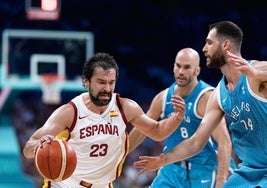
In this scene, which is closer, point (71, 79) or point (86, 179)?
point (86, 179)

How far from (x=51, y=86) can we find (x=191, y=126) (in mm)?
7388

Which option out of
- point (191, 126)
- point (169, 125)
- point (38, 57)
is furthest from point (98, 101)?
point (38, 57)

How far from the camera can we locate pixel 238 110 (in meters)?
5.36

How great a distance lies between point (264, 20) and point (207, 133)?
1017 centimetres

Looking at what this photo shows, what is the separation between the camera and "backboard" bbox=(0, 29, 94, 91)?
13.8 metres

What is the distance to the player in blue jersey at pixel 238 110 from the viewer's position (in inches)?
202

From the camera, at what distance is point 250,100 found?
17.0ft

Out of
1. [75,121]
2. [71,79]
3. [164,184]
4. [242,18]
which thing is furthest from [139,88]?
[75,121]

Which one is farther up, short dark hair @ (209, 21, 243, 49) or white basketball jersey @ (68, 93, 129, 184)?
short dark hair @ (209, 21, 243, 49)

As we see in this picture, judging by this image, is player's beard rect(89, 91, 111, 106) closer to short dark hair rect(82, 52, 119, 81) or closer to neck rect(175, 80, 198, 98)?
short dark hair rect(82, 52, 119, 81)

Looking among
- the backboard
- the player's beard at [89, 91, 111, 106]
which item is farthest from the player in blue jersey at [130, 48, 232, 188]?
the backboard

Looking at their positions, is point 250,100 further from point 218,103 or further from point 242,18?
point 242,18

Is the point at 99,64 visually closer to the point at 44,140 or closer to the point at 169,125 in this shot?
the point at 169,125

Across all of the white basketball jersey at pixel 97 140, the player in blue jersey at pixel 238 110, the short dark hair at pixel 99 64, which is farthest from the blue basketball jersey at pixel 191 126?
the short dark hair at pixel 99 64
